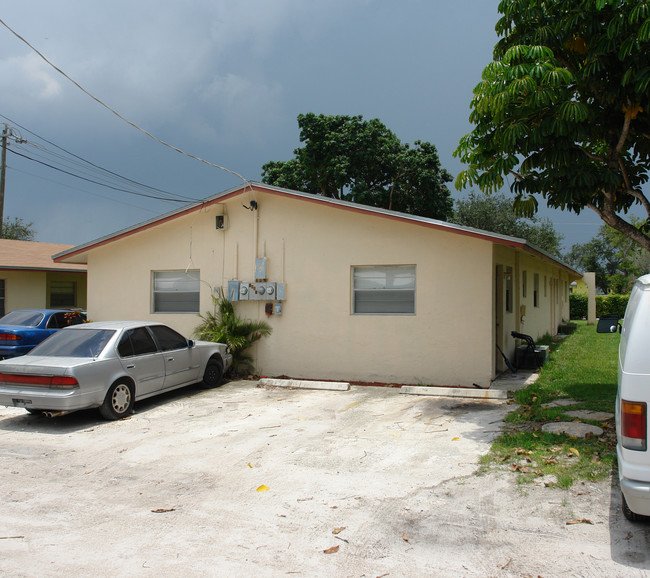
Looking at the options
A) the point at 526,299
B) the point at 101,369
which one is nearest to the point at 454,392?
the point at 101,369

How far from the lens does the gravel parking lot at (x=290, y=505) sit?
156 inches

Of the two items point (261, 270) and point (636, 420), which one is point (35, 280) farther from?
point (636, 420)

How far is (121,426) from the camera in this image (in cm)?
816

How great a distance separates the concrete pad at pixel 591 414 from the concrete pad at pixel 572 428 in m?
0.43

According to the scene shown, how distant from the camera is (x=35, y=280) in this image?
19297 millimetres

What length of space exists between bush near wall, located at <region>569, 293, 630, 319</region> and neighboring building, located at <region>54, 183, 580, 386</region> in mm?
25991

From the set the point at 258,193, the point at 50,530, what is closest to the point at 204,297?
the point at 258,193

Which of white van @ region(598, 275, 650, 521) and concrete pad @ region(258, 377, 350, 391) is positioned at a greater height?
white van @ region(598, 275, 650, 521)

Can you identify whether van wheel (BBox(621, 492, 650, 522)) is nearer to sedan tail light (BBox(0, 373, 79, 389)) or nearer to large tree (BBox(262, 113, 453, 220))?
sedan tail light (BBox(0, 373, 79, 389))

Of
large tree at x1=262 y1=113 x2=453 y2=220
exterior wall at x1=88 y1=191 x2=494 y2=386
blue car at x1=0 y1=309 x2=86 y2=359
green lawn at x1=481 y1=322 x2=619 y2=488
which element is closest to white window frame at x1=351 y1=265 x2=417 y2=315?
exterior wall at x1=88 y1=191 x2=494 y2=386

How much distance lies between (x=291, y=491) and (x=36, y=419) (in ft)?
17.5

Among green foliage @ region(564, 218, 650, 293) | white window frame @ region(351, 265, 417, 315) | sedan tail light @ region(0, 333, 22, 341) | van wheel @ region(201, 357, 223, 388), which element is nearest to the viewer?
van wheel @ region(201, 357, 223, 388)

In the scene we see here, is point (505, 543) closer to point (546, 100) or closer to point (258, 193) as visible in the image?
point (546, 100)

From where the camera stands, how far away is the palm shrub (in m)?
12.1
